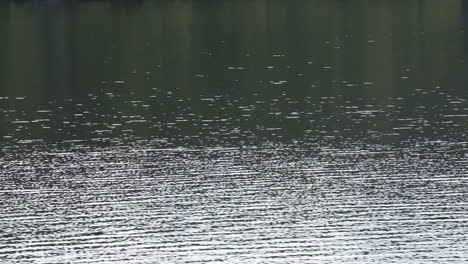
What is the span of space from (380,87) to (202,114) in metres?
14.1

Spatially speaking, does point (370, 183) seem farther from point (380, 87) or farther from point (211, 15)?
point (211, 15)

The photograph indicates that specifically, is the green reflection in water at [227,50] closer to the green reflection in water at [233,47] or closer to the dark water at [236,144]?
the green reflection in water at [233,47]

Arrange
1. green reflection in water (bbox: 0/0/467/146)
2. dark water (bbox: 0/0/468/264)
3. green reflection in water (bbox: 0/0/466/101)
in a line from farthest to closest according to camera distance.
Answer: green reflection in water (bbox: 0/0/466/101)
green reflection in water (bbox: 0/0/467/146)
dark water (bbox: 0/0/468/264)

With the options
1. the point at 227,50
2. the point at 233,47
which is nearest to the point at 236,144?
the point at 227,50

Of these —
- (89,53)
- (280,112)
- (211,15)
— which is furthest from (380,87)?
(211,15)

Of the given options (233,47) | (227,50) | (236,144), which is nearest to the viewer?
(236,144)

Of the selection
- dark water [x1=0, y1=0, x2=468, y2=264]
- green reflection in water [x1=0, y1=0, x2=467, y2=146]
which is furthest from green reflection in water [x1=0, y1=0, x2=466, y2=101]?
→ dark water [x1=0, y1=0, x2=468, y2=264]

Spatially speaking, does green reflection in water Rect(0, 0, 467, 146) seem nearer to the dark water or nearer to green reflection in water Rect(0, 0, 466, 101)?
green reflection in water Rect(0, 0, 466, 101)

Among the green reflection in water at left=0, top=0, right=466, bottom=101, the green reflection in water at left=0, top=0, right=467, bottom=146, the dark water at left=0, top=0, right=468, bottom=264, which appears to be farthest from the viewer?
the green reflection in water at left=0, top=0, right=466, bottom=101

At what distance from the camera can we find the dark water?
3969 centimetres

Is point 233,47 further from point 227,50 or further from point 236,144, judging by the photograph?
point 236,144

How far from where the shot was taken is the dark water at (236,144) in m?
39.7

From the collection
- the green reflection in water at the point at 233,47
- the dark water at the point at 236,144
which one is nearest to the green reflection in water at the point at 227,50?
the green reflection in water at the point at 233,47

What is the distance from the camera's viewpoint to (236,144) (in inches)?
2223
